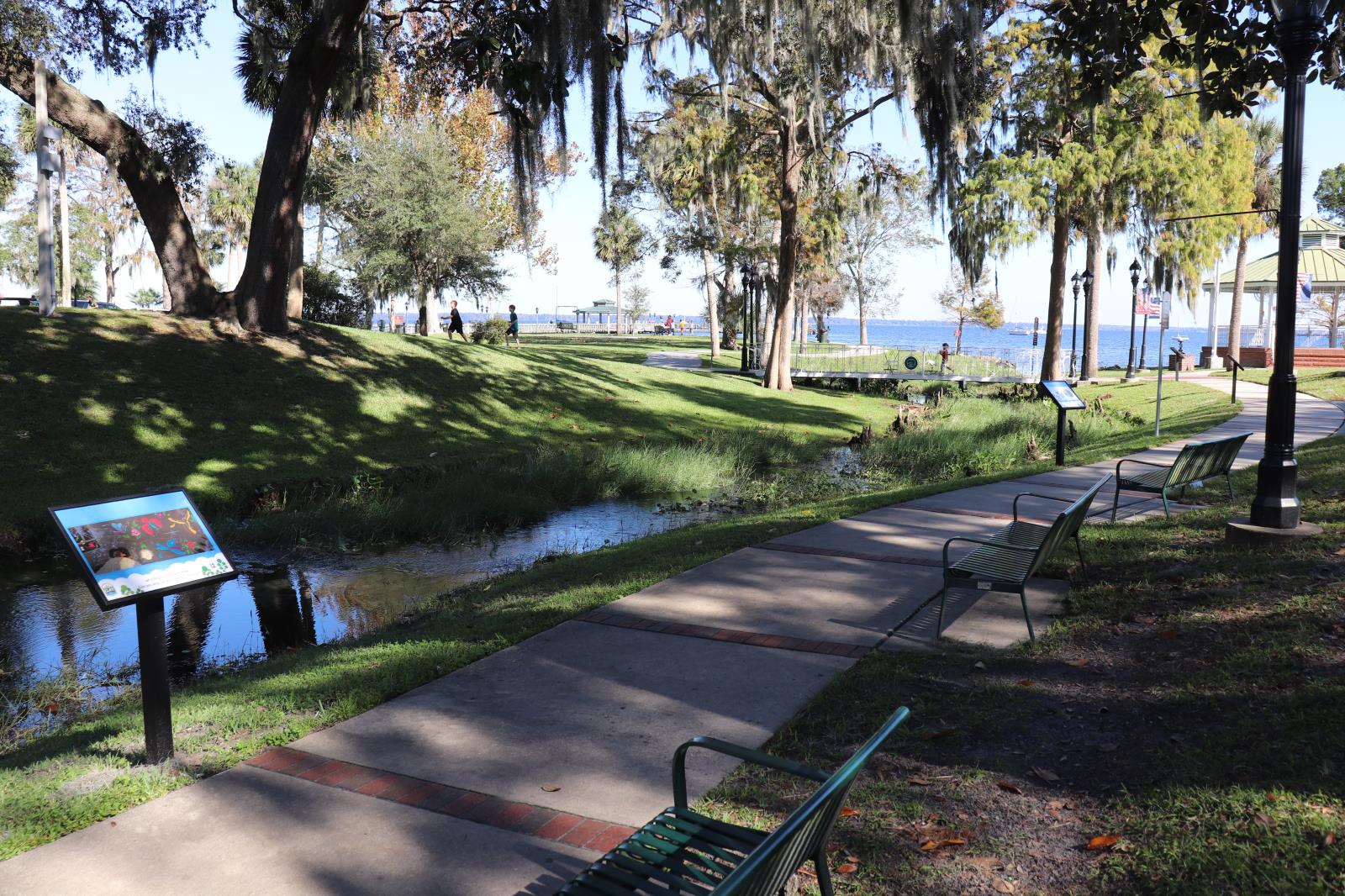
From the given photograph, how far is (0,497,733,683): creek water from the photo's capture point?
820 cm

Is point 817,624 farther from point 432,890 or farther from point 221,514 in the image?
point 221,514

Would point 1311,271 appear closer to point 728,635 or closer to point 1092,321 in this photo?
point 1092,321

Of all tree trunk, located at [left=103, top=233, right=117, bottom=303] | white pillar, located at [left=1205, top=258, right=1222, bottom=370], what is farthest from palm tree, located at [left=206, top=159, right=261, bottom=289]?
white pillar, located at [left=1205, top=258, right=1222, bottom=370]

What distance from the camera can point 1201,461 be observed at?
930cm

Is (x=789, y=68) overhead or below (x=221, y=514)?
overhead

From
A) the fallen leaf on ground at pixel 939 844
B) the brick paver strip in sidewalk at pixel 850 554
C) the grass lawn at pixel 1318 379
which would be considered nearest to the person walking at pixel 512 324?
the grass lawn at pixel 1318 379

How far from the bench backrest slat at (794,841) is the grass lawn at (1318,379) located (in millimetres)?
22189

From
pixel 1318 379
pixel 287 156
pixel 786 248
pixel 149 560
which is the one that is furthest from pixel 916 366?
pixel 149 560

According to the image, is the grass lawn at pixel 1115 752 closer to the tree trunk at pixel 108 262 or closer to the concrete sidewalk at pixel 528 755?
the concrete sidewalk at pixel 528 755

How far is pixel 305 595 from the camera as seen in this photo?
9914mm

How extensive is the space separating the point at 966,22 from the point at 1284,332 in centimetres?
741

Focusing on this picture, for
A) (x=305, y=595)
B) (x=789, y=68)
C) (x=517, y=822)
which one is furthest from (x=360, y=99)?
(x=517, y=822)

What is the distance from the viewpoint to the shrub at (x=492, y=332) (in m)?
38.0

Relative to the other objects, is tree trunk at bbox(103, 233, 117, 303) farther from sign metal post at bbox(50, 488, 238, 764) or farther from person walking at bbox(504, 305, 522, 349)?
sign metal post at bbox(50, 488, 238, 764)
